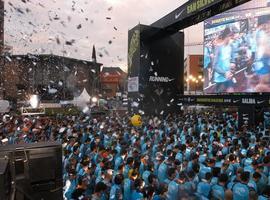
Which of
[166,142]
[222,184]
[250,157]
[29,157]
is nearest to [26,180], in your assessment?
[29,157]

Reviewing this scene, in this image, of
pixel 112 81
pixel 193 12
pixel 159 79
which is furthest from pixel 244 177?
pixel 112 81

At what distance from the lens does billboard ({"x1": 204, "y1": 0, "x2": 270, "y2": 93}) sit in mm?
21172

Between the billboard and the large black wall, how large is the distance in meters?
2.37

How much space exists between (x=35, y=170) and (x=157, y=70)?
743 inches

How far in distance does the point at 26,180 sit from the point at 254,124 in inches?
530

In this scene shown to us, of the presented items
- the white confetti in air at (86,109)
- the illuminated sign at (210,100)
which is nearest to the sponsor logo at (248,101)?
the illuminated sign at (210,100)

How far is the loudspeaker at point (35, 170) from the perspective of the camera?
4605mm

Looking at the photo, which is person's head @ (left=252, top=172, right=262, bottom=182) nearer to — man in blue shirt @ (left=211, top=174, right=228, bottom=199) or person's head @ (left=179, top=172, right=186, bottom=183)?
man in blue shirt @ (left=211, top=174, right=228, bottom=199)

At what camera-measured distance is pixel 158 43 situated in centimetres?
2325

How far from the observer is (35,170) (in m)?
4.82

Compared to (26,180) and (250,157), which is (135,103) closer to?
(250,157)

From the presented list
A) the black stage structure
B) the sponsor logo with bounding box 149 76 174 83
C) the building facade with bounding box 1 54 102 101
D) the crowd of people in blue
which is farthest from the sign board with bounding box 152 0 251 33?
the building facade with bounding box 1 54 102 101

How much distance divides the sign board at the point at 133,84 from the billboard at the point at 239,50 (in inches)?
232

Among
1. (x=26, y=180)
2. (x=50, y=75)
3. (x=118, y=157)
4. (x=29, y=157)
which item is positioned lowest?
(x=118, y=157)
